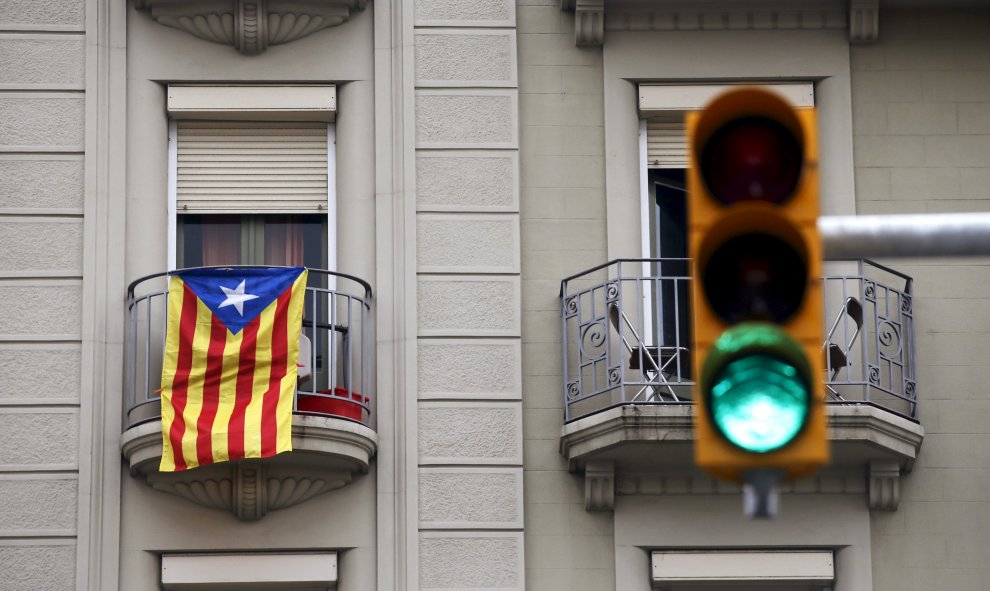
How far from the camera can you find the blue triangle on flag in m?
14.3

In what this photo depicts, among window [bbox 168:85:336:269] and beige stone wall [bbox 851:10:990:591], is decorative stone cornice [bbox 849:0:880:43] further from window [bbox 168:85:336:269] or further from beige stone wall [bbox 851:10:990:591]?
window [bbox 168:85:336:269]

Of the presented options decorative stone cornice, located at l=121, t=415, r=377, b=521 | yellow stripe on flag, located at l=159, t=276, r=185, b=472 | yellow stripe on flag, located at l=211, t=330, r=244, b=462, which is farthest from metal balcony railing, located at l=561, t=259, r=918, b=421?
yellow stripe on flag, located at l=159, t=276, r=185, b=472

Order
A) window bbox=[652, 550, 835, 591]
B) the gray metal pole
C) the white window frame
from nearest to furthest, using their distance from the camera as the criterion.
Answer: the gray metal pole
the white window frame
window bbox=[652, 550, 835, 591]

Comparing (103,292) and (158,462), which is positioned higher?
(103,292)

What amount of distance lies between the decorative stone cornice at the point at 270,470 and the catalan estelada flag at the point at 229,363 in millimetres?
232

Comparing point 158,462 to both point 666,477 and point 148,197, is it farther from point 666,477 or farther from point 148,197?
point 666,477

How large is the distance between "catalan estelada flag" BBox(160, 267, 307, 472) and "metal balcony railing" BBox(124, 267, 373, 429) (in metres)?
0.23

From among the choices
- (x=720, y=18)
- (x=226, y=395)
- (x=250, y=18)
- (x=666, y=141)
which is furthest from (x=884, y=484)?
(x=250, y=18)

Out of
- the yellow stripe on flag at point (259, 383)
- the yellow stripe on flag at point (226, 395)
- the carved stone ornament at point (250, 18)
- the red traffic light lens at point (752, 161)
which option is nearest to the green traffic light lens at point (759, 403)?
the red traffic light lens at point (752, 161)

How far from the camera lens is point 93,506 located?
14.4 m

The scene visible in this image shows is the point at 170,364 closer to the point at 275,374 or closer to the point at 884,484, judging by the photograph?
the point at 275,374

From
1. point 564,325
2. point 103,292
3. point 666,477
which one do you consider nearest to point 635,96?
point 564,325

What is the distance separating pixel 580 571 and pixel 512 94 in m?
4.22

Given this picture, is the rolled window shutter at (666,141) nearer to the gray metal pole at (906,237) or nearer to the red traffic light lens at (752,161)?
the gray metal pole at (906,237)
